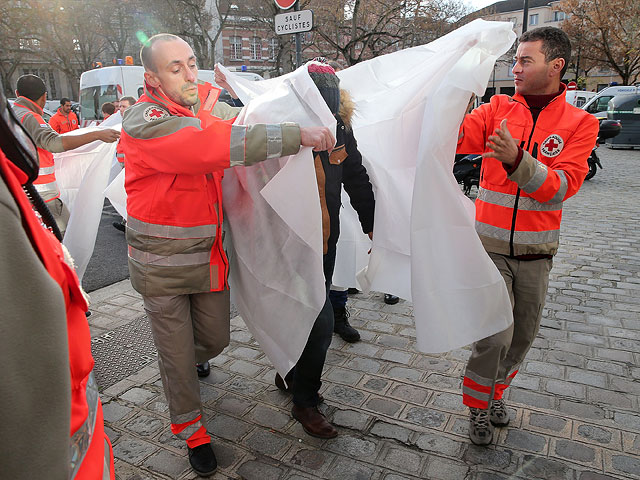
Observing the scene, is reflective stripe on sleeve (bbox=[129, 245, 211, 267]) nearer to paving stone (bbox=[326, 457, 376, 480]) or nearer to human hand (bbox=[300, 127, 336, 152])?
human hand (bbox=[300, 127, 336, 152])

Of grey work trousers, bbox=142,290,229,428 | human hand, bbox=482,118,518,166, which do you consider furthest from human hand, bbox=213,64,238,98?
human hand, bbox=482,118,518,166

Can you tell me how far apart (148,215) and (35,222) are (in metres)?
1.61

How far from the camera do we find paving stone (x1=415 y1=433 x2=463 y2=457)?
8.91 feet

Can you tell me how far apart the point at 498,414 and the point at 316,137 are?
1.92m

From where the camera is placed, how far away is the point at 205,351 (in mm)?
2842

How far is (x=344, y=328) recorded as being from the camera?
4082 mm

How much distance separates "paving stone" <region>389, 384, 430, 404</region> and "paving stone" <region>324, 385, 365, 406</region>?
215mm

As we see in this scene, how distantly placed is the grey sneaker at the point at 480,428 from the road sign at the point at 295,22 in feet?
15.8

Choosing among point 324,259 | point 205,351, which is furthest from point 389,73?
point 205,351

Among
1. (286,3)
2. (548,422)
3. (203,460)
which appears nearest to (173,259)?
(203,460)

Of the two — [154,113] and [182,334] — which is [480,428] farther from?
[154,113]

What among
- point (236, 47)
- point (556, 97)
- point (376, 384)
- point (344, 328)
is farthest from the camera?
point (236, 47)

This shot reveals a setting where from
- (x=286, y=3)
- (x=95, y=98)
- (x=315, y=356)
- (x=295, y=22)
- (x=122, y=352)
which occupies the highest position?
(x=286, y=3)

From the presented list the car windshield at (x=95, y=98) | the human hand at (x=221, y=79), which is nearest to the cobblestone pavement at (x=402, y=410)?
the human hand at (x=221, y=79)
